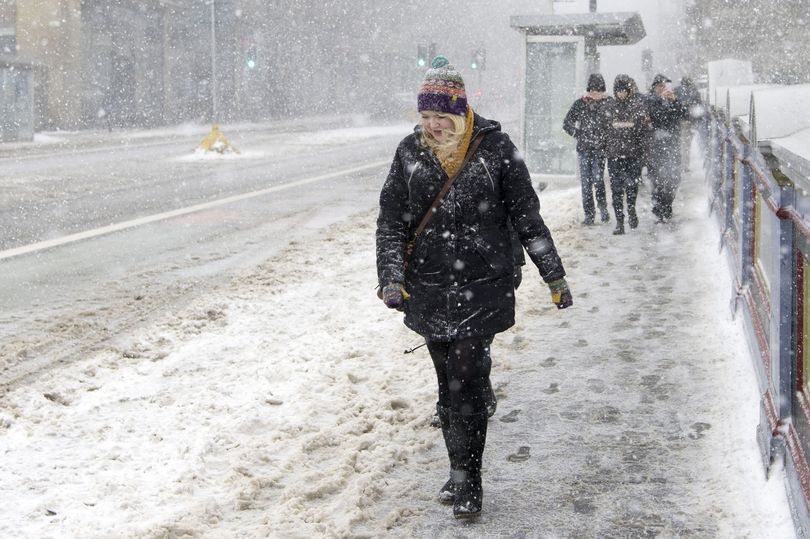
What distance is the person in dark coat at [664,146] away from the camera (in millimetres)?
10625

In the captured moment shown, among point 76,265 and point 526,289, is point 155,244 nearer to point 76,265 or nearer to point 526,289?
point 76,265

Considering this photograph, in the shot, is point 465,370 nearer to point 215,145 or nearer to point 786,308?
point 786,308

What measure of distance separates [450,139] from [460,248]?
426 millimetres

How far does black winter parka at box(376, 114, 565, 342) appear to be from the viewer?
3705 millimetres

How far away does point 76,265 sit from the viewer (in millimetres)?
9383

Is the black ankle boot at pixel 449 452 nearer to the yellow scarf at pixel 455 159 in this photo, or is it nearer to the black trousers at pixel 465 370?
the black trousers at pixel 465 370

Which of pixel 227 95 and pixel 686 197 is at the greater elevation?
pixel 227 95

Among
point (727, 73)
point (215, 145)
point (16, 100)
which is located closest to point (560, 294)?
point (727, 73)

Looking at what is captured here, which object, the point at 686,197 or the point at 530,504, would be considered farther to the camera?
the point at 686,197

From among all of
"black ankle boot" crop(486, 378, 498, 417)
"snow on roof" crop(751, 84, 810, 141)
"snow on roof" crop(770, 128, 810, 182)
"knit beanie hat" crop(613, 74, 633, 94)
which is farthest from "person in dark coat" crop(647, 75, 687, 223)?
"snow on roof" crop(770, 128, 810, 182)

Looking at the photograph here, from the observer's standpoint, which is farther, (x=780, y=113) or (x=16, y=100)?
(x=16, y=100)

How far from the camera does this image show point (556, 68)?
14859 mm

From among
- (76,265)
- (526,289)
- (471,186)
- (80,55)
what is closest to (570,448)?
(471,186)

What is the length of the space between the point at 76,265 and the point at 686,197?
841 cm
